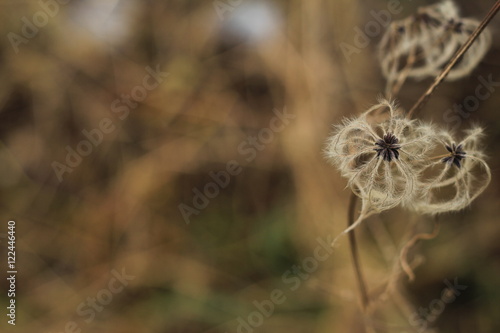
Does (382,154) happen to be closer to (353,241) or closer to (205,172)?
(353,241)

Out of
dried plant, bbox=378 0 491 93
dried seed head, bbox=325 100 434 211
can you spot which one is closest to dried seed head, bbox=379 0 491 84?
dried plant, bbox=378 0 491 93

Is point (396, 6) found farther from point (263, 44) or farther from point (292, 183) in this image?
point (292, 183)

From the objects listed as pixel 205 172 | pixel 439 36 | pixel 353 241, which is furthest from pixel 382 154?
pixel 205 172

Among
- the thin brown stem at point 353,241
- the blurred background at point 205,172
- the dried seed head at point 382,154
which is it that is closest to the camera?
the dried seed head at point 382,154

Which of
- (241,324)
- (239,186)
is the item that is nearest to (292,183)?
(239,186)

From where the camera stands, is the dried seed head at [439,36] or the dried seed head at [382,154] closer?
the dried seed head at [382,154]

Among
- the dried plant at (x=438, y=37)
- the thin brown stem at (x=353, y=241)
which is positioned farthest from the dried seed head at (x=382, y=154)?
the dried plant at (x=438, y=37)

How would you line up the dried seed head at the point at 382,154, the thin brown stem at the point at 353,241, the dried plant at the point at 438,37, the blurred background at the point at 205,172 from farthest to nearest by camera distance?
the blurred background at the point at 205,172 → the dried plant at the point at 438,37 → the thin brown stem at the point at 353,241 → the dried seed head at the point at 382,154

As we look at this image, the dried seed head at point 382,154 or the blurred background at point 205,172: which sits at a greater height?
the blurred background at point 205,172

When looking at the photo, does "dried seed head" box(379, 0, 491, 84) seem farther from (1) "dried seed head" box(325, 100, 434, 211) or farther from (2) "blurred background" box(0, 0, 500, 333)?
(2) "blurred background" box(0, 0, 500, 333)

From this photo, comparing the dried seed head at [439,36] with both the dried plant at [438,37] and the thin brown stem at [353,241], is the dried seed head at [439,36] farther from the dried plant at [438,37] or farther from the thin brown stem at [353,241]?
the thin brown stem at [353,241]
